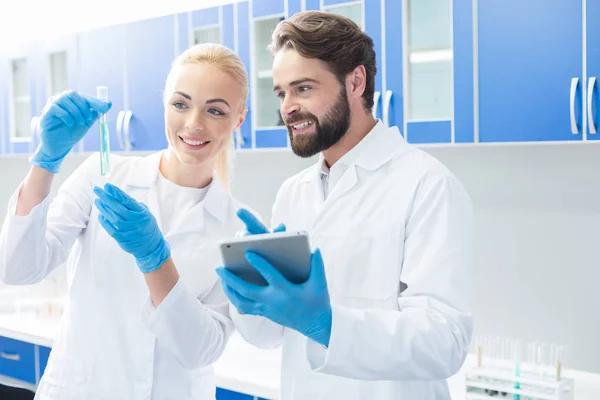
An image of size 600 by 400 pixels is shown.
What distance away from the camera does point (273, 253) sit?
1.20 m

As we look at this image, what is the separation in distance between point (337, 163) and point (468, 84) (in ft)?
2.78

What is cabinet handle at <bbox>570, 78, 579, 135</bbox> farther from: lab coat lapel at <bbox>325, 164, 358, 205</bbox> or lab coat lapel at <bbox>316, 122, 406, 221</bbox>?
lab coat lapel at <bbox>325, 164, 358, 205</bbox>

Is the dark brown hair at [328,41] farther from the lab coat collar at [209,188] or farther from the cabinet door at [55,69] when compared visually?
the cabinet door at [55,69]

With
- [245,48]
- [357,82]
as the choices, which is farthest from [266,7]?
[357,82]

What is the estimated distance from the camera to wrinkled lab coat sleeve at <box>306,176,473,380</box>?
4.27 feet

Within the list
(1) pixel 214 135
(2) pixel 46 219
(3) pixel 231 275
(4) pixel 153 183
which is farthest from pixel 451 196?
(2) pixel 46 219

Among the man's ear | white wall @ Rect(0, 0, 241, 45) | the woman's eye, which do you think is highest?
white wall @ Rect(0, 0, 241, 45)

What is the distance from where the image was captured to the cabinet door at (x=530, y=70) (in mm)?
2141

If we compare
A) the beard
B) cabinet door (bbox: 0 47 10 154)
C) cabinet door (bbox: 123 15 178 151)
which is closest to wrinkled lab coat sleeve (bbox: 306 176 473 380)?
the beard

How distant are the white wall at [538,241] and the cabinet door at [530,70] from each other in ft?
1.51

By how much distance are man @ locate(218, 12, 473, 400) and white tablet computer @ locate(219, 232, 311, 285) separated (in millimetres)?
22

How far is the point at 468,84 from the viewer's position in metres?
2.33

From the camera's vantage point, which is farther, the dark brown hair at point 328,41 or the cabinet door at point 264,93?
the cabinet door at point 264,93

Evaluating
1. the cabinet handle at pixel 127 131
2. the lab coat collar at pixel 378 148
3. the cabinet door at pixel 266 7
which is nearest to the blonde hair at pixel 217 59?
the lab coat collar at pixel 378 148
